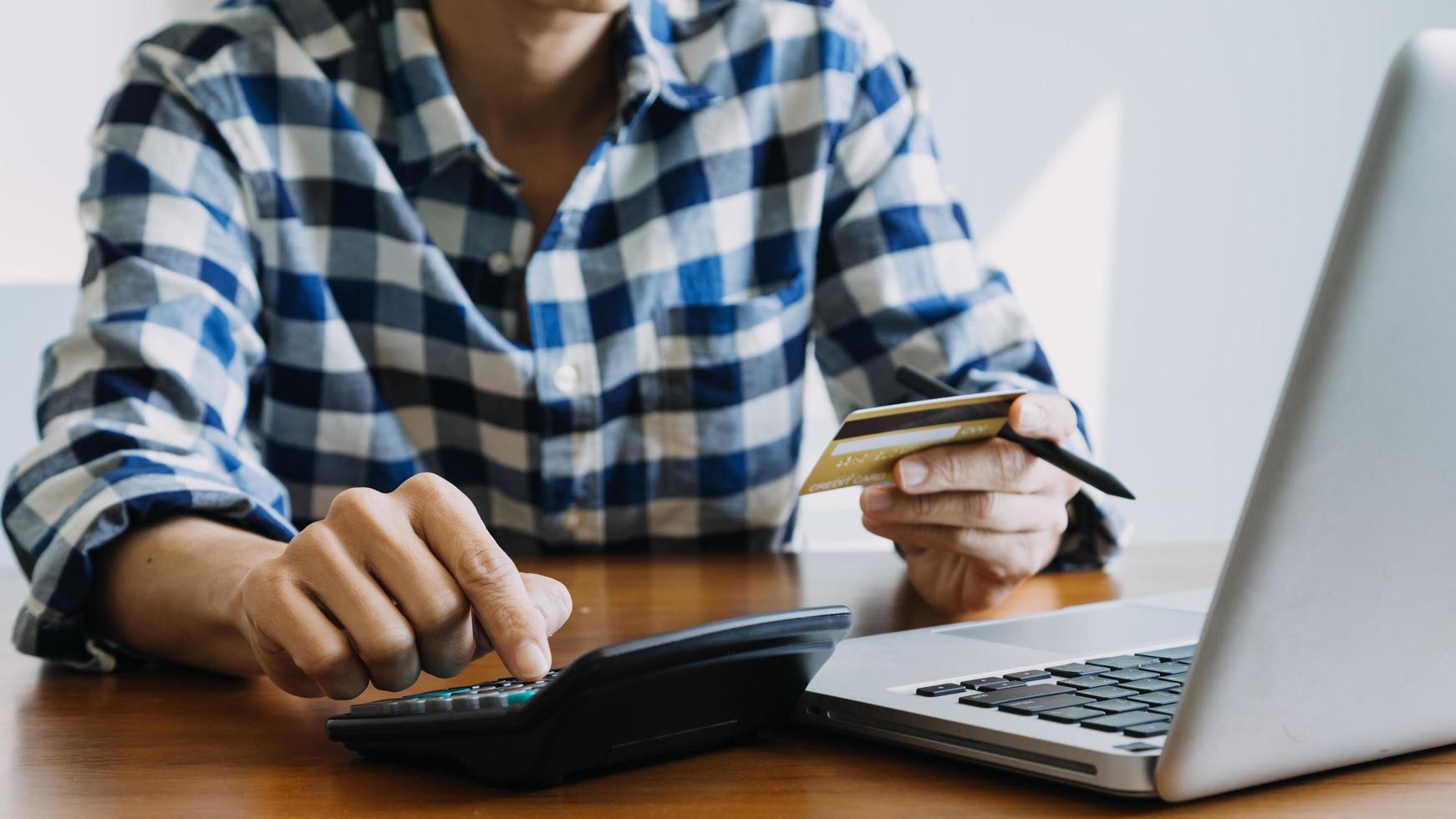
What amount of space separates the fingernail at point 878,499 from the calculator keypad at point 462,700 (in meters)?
0.32

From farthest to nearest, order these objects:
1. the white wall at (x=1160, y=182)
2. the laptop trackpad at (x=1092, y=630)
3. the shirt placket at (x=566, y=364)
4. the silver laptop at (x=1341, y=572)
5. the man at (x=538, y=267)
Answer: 1. the white wall at (x=1160, y=182)
2. the shirt placket at (x=566, y=364)
3. the man at (x=538, y=267)
4. the laptop trackpad at (x=1092, y=630)
5. the silver laptop at (x=1341, y=572)

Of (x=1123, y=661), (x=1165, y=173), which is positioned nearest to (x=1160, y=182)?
(x=1165, y=173)

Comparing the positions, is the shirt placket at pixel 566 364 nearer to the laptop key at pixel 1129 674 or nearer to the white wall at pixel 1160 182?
the laptop key at pixel 1129 674

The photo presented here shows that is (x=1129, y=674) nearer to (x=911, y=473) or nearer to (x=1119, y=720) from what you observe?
(x=1119, y=720)

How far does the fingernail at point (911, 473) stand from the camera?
2.32 feet

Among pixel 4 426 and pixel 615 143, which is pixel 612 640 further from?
pixel 4 426

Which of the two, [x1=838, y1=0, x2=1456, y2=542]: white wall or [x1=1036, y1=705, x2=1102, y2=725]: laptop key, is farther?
[x1=838, y1=0, x2=1456, y2=542]: white wall

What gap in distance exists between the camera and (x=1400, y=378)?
330mm

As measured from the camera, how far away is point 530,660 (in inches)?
17.9

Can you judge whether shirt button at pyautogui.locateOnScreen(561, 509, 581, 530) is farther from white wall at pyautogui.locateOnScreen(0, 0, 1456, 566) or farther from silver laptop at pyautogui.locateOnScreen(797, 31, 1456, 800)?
white wall at pyautogui.locateOnScreen(0, 0, 1456, 566)

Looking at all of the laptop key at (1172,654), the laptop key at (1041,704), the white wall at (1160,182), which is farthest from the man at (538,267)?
the white wall at (1160,182)

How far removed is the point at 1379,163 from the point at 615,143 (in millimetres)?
812

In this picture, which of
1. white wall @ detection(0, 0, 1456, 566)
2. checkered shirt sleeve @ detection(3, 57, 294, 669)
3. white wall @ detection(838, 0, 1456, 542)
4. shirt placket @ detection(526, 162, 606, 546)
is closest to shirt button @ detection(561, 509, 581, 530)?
shirt placket @ detection(526, 162, 606, 546)

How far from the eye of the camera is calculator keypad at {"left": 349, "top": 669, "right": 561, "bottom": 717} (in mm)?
407
